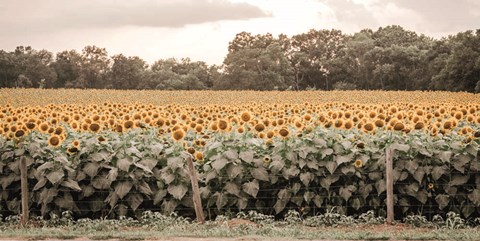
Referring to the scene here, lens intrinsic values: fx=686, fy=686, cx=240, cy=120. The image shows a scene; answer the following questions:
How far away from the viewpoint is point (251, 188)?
11648 mm

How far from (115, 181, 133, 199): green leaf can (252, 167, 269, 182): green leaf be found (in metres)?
2.11

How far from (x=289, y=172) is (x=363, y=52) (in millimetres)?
75964

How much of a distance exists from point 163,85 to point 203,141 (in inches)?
2795

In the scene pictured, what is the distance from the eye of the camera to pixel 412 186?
11719mm

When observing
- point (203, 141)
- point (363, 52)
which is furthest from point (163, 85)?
point (203, 141)

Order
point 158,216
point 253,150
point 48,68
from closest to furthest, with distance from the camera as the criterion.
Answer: point 158,216
point 253,150
point 48,68

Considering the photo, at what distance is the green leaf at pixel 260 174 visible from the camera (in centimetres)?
1174

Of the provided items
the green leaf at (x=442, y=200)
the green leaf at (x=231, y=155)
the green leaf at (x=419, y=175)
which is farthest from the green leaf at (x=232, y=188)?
the green leaf at (x=442, y=200)

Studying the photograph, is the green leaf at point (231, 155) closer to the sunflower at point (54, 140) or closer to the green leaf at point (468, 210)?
the sunflower at point (54, 140)

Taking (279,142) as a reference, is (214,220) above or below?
below

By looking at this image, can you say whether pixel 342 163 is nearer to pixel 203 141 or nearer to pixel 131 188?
pixel 203 141

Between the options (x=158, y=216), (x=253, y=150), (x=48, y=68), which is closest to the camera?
(x=158, y=216)

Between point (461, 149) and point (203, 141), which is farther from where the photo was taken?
point (203, 141)

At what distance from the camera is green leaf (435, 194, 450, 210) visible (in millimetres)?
11602
